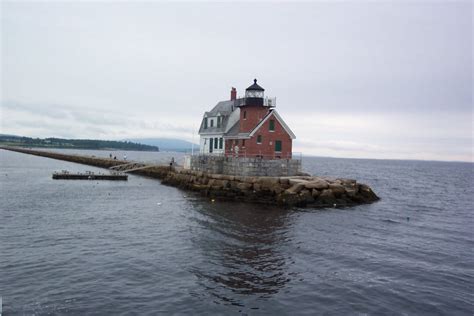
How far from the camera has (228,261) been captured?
57.5ft

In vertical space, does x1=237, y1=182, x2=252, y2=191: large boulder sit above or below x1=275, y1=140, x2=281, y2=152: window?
below

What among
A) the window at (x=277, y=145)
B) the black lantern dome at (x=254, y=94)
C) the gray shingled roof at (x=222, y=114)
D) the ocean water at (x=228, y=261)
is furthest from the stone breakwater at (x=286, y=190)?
the black lantern dome at (x=254, y=94)

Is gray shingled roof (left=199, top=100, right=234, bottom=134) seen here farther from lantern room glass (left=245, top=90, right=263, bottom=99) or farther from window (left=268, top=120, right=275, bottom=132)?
window (left=268, top=120, right=275, bottom=132)

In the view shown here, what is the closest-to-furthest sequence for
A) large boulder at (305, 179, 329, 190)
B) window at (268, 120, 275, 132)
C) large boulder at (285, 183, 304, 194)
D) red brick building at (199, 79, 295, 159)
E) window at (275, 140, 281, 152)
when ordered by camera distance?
1. large boulder at (285, 183, 304, 194)
2. large boulder at (305, 179, 329, 190)
3. red brick building at (199, 79, 295, 159)
4. window at (268, 120, 275, 132)
5. window at (275, 140, 281, 152)

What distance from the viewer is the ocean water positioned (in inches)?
521

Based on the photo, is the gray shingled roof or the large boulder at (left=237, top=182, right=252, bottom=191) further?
the gray shingled roof

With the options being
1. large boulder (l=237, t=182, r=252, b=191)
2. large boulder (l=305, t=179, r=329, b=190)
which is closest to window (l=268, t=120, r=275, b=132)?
large boulder (l=237, t=182, r=252, b=191)

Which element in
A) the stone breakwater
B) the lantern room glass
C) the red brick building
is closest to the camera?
the stone breakwater

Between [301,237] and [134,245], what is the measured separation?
939cm

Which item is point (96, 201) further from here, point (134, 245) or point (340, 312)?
point (340, 312)

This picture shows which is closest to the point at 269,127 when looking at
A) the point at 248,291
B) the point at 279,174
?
the point at 279,174

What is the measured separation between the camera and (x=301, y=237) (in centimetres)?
2245

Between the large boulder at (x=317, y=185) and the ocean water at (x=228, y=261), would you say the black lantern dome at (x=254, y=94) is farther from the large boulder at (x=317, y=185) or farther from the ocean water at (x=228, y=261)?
the ocean water at (x=228, y=261)

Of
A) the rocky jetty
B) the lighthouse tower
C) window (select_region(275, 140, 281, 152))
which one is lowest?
the rocky jetty
